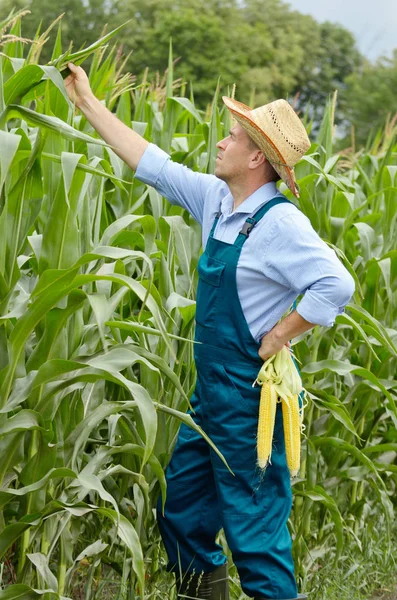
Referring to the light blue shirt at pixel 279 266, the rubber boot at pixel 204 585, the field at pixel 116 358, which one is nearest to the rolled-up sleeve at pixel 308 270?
the light blue shirt at pixel 279 266

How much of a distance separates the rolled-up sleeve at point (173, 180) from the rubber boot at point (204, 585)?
3.91 ft

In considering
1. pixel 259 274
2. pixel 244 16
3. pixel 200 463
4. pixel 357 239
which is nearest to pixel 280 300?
pixel 259 274

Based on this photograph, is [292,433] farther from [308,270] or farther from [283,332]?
[308,270]

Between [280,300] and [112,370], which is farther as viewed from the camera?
[280,300]

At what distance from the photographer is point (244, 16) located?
72.6 metres

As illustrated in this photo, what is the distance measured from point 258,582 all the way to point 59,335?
3.38ft

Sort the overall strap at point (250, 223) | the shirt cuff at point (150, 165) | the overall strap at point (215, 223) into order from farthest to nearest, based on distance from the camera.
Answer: the shirt cuff at point (150, 165) → the overall strap at point (215, 223) → the overall strap at point (250, 223)

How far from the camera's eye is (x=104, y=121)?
3121 mm

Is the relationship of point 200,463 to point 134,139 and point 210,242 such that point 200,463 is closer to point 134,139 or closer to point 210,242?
point 210,242

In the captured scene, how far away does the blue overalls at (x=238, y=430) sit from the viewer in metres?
2.93

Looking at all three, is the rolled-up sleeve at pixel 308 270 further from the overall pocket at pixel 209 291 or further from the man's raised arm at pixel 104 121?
the man's raised arm at pixel 104 121

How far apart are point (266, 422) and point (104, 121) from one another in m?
1.09

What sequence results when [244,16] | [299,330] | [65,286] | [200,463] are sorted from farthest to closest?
[244,16]
[200,463]
[299,330]
[65,286]

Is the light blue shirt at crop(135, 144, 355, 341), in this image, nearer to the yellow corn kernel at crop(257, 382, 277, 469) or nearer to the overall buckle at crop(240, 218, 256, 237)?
the overall buckle at crop(240, 218, 256, 237)
